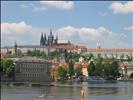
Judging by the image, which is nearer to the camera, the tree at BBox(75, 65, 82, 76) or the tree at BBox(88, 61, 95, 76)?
the tree at BBox(88, 61, 95, 76)

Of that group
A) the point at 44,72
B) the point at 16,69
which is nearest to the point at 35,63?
the point at 44,72

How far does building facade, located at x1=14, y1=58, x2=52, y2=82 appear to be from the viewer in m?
133

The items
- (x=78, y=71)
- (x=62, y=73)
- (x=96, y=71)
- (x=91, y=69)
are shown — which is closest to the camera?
(x=62, y=73)

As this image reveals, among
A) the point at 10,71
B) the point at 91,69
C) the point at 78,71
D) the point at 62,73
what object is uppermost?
the point at 91,69

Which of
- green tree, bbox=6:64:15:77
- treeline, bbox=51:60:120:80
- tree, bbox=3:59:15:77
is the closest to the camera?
tree, bbox=3:59:15:77

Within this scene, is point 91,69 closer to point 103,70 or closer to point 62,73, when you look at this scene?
point 103,70

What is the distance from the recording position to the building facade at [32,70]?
132625 millimetres

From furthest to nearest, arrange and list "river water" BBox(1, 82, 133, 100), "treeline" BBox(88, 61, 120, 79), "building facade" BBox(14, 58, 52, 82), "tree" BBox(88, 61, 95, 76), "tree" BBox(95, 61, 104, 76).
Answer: "tree" BBox(95, 61, 104, 76), "treeline" BBox(88, 61, 120, 79), "tree" BBox(88, 61, 95, 76), "building facade" BBox(14, 58, 52, 82), "river water" BBox(1, 82, 133, 100)

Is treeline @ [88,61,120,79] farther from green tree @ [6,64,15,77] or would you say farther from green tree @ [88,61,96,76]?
green tree @ [6,64,15,77]

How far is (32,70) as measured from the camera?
140000 mm

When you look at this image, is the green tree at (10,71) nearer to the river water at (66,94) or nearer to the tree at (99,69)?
the tree at (99,69)

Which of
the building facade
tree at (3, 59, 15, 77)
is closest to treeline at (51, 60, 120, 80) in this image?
the building facade

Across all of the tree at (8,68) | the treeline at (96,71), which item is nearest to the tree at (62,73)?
the treeline at (96,71)

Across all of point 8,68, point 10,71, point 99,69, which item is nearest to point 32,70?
point 99,69
